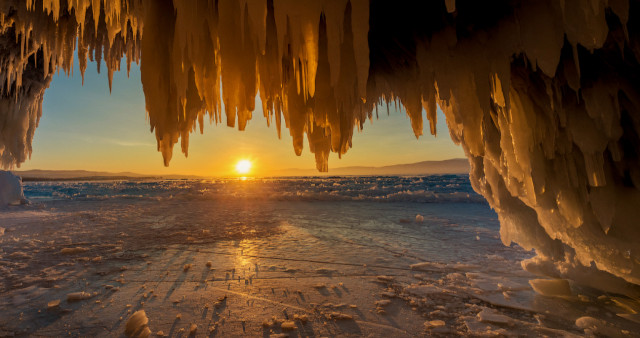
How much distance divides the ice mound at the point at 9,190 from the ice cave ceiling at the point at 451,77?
13.1 meters

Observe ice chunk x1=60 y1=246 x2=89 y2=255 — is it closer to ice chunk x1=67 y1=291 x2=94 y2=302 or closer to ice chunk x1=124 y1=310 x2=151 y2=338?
ice chunk x1=67 y1=291 x2=94 y2=302

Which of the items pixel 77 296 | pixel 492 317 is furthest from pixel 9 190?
pixel 492 317

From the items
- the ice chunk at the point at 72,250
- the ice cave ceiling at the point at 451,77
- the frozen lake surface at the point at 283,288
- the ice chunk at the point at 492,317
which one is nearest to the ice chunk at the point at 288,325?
the frozen lake surface at the point at 283,288

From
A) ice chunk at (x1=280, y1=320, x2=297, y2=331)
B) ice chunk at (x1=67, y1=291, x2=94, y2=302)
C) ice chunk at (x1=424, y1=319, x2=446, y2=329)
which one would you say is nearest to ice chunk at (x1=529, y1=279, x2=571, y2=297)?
ice chunk at (x1=424, y1=319, x2=446, y2=329)

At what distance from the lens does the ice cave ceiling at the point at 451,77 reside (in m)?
1.64

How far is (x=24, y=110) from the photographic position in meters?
6.08

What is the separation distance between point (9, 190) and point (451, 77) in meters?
17.5

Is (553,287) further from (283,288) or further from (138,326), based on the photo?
(138,326)

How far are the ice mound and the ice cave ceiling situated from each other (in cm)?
1313

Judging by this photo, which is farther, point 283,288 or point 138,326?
point 283,288

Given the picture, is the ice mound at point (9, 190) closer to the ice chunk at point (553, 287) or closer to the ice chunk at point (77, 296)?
the ice chunk at point (77, 296)

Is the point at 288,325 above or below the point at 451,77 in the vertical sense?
below

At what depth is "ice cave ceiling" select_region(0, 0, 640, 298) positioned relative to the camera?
1.64 m

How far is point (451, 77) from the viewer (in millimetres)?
2168
